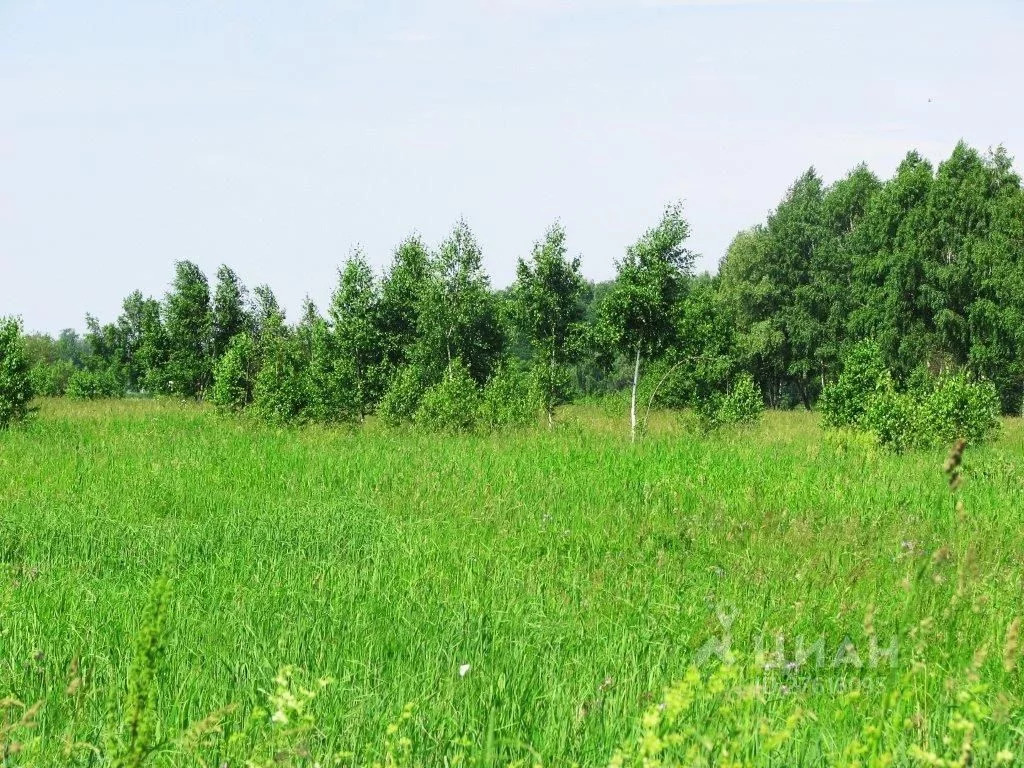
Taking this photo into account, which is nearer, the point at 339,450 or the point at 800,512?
the point at 800,512

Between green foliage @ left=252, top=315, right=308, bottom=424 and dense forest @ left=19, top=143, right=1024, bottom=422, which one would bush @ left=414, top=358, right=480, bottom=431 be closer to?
dense forest @ left=19, top=143, right=1024, bottom=422

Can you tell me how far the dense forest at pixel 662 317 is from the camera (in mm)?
22719

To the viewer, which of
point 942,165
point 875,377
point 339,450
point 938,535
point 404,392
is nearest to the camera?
point 938,535

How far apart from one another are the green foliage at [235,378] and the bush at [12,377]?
306 inches

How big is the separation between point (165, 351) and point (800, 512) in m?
45.3

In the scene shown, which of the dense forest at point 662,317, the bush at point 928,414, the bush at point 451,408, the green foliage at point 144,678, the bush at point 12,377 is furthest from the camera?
Result: the dense forest at point 662,317

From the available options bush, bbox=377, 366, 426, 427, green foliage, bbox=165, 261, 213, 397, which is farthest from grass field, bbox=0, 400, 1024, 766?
green foliage, bbox=165, 261, 213, 397

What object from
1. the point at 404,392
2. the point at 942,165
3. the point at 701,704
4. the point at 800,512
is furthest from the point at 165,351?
the point at 701,704

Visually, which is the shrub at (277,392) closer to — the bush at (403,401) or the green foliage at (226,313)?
the bush at (403,401)

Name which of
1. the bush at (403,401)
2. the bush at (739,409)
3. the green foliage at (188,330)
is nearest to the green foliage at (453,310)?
the bush at (403,401)

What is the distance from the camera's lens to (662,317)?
62.5 ft

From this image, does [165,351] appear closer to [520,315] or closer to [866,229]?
[520,315]

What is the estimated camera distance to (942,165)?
37531 millimetres

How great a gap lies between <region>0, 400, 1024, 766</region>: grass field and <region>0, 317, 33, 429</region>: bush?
9214mm
